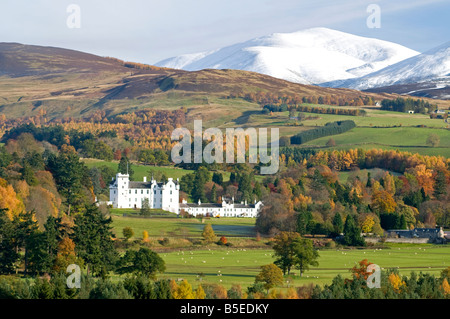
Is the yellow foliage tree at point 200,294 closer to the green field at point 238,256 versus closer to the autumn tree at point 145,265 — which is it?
the green field at point 238,256

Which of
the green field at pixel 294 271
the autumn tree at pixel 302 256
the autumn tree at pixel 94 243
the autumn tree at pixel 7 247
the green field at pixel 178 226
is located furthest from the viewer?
the green field at pixel 178 226

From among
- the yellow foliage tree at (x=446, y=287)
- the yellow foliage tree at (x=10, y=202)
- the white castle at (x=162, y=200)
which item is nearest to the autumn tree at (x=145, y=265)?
the yellow foliage tree at (x=10, y=202)

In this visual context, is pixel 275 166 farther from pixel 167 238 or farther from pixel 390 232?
pixel 167 238

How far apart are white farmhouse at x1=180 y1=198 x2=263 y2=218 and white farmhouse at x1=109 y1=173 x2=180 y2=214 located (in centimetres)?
240

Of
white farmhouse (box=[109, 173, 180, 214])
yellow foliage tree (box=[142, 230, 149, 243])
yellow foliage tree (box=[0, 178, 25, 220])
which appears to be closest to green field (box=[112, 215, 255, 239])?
yellow foliage tree (box=[142, 230, 149, 243])

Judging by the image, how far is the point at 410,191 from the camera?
481ft

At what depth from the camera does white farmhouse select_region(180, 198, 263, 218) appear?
149 metres

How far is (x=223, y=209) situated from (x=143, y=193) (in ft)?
48.2

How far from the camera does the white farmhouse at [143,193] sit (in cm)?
14825

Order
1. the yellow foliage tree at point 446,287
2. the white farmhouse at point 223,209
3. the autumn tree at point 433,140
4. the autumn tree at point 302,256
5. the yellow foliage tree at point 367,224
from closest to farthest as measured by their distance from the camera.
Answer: the yellow foliage tree at point 446,287 < the autumn tree at point 302,256 < the yellow foliage tree at point 367,224 < the white farmhouse at point 223,209 < the autumn tree at point 433,140

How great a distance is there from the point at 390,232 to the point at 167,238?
33272 mm

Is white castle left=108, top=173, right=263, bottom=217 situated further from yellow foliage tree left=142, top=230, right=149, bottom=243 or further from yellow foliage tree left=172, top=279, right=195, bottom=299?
yellow foliage tree left=172, top=279, right=195, bottom=299

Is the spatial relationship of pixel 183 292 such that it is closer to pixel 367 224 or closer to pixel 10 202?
pixel 10 202
